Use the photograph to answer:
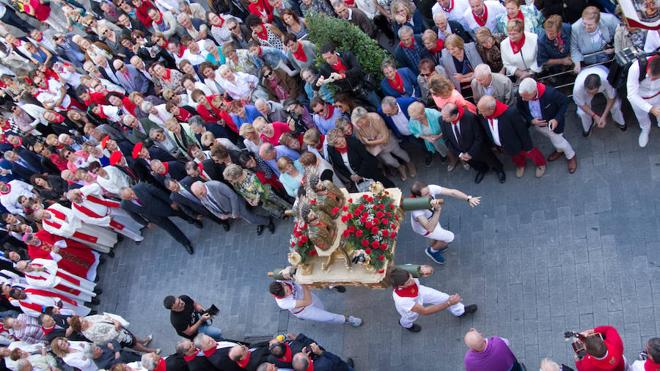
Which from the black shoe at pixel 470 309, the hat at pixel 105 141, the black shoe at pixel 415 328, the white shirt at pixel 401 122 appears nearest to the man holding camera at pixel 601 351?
the black shoe at pixel 470 309

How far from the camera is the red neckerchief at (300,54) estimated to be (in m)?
10.1

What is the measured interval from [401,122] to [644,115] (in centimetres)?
311

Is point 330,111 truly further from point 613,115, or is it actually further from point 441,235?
point 613,115

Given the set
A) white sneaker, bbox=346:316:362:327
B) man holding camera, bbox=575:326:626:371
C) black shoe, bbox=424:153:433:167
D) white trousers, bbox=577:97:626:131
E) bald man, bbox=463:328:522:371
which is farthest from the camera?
black shoe, bbox=424:153:433:167

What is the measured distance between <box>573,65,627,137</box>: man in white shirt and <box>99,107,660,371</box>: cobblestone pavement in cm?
20

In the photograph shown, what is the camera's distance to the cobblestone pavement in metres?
7.20

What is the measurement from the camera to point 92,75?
1271 cm

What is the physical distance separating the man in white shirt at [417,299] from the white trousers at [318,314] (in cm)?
88

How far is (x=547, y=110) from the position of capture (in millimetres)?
7898

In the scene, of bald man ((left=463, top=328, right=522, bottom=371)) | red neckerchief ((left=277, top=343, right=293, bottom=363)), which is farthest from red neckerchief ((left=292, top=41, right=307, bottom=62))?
bald man ((left=463, top=328, right=522, bottom=371))

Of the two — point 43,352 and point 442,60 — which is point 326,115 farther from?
point 43,352

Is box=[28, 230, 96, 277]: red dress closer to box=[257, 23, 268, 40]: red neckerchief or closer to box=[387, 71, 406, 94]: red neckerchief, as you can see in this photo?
box=[257, 23, 268, 40]: red neckerchief

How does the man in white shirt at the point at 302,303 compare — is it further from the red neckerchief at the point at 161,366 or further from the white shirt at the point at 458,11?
the white shirt at the point at 458,11

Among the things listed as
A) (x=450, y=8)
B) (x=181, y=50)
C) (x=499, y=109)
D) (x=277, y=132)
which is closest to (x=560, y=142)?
(x=499, y=109)
